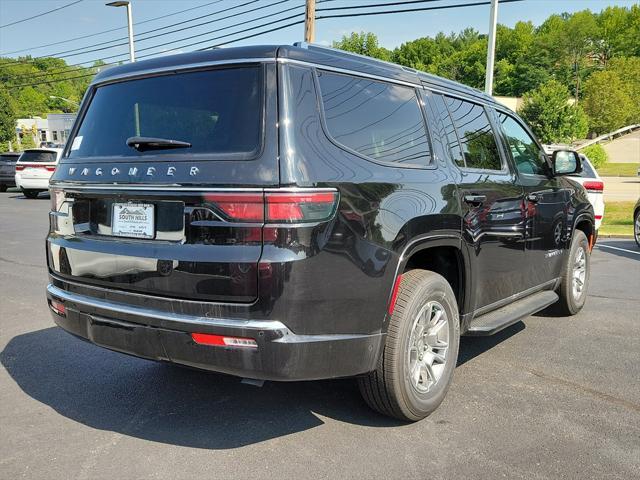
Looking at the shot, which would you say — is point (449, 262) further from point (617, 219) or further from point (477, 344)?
point (617, 219)

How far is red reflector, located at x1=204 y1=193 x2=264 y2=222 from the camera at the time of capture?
246 cm

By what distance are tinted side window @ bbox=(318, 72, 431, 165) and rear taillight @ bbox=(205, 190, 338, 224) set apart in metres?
0.41

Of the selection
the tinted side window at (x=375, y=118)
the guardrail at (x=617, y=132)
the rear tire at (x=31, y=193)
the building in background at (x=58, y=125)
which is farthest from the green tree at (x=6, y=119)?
the guardrail at (x=617, y=132)

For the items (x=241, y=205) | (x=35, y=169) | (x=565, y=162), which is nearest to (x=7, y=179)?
(x=35, y=169)

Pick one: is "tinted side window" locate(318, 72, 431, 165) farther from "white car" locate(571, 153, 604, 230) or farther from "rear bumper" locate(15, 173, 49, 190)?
"rear bumper" locate(15, 173, 49, 190)

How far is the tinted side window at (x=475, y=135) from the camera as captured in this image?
3791 mm

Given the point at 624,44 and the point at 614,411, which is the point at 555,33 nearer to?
the point at 624,44

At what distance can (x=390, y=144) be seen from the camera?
3.12 m

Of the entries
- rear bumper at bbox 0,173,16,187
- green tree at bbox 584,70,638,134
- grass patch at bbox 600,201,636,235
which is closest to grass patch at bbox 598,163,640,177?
grass patch at bbox 600,201,636,235

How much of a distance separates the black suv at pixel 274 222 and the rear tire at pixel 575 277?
199cm

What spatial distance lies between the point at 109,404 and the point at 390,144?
7.55ft

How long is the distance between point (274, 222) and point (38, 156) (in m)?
20.3

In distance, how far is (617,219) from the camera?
13867mm

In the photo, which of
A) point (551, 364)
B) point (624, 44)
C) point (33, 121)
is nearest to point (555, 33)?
point (624, 44)
